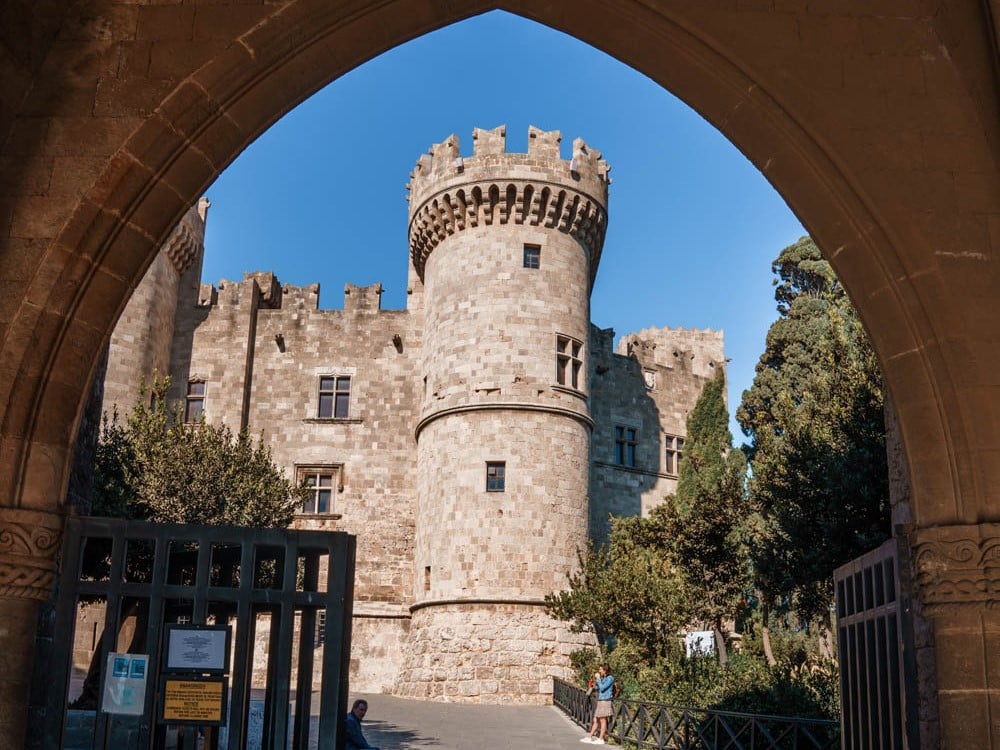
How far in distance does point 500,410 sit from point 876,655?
59.9 ft

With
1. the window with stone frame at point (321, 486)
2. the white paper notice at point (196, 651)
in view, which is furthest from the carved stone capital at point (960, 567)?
the window with stone frame at point (321, 486)

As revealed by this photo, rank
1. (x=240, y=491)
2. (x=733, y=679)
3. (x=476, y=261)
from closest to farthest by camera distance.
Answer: (x=733, y=679)
(x=240, y=491)
(x=476, y=261)

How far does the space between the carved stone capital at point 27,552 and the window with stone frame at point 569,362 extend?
19.9 metres

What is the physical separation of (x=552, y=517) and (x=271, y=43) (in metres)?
18.7

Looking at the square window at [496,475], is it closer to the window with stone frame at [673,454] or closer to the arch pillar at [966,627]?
the window with stone frame at [673,454]

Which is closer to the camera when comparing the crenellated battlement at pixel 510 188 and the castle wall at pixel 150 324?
the crenellated battlement at pixel 510 188

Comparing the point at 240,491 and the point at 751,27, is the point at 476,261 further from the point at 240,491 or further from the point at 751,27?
the point at 751,27

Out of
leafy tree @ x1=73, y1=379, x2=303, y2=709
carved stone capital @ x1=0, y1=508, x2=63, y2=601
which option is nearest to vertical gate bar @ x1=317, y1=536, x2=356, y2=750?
carved stone capital @ x1=0, y1=508, x2=63, y2=601

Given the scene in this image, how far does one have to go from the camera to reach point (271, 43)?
20.0ft

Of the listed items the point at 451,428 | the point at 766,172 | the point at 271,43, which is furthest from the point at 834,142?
the point at 451,428

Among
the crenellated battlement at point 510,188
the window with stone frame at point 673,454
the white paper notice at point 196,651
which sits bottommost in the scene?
the white paper notice at point 196,651

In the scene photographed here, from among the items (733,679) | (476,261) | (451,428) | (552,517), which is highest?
(476,261)

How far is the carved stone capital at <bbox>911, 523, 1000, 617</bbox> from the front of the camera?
5.21 metres

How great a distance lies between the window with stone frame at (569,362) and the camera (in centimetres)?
2530
